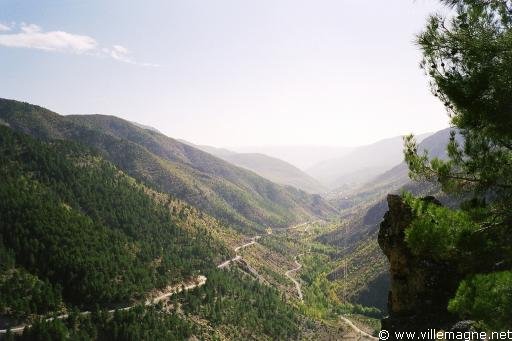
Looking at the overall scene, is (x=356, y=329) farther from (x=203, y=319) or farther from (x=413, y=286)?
(x=413, y=286)

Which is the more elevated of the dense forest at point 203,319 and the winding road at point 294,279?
the dense forest at point 203,319

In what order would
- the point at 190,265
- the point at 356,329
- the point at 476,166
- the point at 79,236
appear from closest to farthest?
the point at 476,166 < the point at 79,236 < the point at 356,329 < the point at 190,265

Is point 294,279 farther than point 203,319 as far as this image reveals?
Yes

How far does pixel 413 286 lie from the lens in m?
19.9

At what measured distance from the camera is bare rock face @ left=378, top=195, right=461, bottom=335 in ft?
61.0

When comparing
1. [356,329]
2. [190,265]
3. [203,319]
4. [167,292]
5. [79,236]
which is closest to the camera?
[203,319]

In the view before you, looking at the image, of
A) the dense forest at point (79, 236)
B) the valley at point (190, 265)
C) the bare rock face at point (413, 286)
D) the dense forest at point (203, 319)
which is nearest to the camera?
the bare rock face at point (413, 286)

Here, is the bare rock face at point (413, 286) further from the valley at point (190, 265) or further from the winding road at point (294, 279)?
the winding road at point (294, 279)

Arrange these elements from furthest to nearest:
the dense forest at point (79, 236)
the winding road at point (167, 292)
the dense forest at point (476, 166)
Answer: the dense forest at point (79, 236)
the winding road at point (167, 292)
the dense forest at point (476, 166)

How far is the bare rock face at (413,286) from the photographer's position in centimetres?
1858

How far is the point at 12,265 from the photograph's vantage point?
83.9m

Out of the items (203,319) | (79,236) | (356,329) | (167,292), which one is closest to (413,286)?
(203,319)

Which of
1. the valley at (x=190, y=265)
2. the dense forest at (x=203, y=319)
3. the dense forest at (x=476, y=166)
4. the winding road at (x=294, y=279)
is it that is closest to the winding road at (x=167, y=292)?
the valley at (x=190, y=265)

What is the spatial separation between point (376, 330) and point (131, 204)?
274 ft
